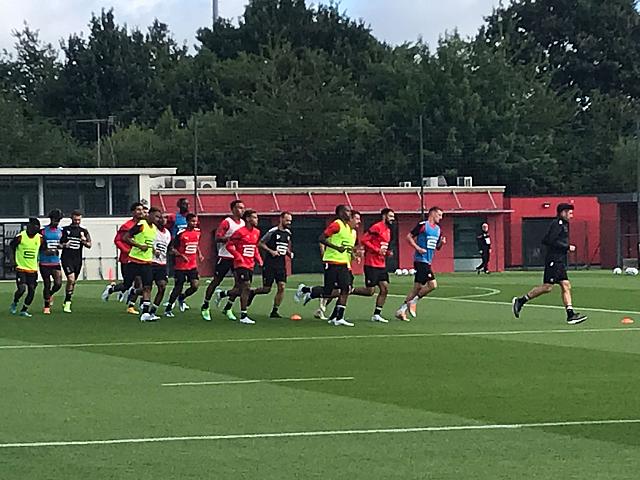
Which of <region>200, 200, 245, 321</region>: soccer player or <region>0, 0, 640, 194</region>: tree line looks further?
<region>0, 0, 640, 194</region>: tree line

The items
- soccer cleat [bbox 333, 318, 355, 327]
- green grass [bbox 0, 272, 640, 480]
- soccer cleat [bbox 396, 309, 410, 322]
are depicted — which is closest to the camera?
green grass [bbox 0, 272, 640, 480]

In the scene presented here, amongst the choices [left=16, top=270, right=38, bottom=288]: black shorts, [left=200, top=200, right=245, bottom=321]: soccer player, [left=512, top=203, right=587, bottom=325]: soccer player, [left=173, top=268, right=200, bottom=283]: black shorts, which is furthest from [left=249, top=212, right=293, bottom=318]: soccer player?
[left=16, top=270, right=38, bottom=288]: black shorts

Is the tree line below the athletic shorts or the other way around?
the other way around

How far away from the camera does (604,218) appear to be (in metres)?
62.9

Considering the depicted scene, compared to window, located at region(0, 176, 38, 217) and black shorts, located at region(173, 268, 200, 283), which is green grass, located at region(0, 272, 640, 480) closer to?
black shorts, located at region(173, 268, 200, 283)

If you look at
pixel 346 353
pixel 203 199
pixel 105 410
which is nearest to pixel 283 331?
pixel 346 353

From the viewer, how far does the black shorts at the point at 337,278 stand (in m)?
22.5

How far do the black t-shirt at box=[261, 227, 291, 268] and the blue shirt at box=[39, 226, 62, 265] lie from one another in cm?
501

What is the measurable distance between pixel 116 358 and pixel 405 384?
4696mm

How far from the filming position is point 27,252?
2622cm

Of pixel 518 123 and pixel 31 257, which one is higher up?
pixel 518 123

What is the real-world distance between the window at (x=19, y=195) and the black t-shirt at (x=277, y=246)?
1240 inches

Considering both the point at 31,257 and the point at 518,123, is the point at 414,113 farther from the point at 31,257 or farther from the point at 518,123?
the point at 31,257

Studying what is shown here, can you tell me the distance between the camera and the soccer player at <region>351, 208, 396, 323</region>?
76.6 feet
